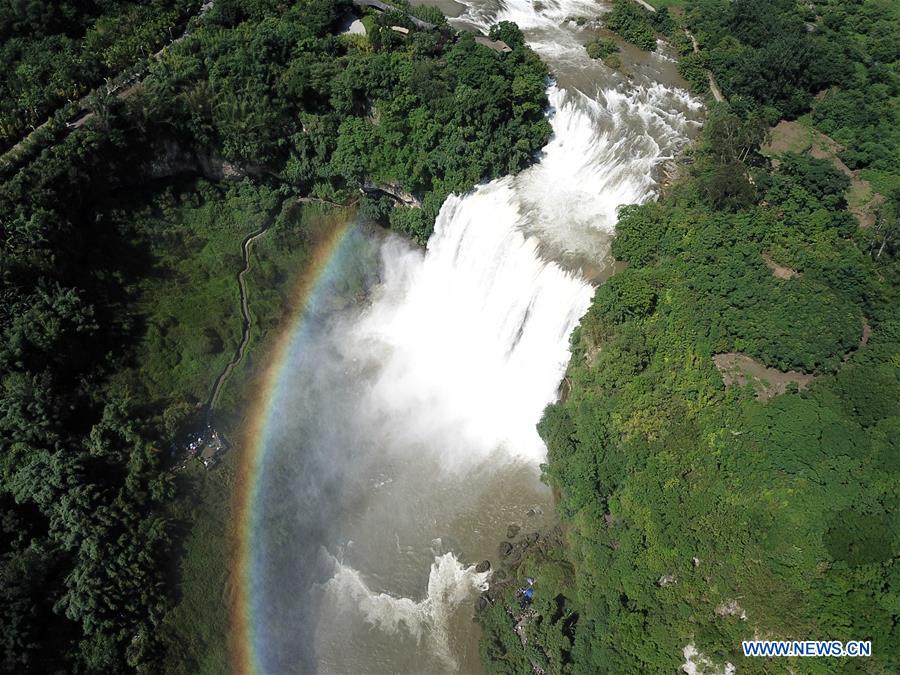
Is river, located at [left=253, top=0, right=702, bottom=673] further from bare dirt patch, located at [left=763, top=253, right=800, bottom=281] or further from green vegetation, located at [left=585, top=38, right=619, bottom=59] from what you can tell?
bare dirt patch, located at [left=763, top=253, right=800, bottom=281]

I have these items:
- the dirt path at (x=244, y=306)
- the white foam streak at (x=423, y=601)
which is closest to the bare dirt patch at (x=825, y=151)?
the dirt path at (x=244, y=306)

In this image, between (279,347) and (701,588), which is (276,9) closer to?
(279,347)

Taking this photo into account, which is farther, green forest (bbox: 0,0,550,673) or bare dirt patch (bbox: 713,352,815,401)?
green forest (bbox: 0,0,550,673)

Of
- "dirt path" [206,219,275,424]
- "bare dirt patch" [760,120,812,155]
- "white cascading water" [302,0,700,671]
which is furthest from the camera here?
"bare dirt patch" [760,120,812,155]

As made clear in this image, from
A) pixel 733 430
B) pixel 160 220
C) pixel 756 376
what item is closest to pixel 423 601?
pixel 733 430

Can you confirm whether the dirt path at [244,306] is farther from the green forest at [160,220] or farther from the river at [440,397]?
the river at [440,397]

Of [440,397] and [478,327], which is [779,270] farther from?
[440,397]

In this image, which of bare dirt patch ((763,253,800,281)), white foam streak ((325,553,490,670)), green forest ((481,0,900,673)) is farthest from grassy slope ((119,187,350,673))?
bare dirt patch ((763,253,800,281))
